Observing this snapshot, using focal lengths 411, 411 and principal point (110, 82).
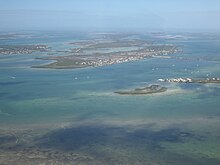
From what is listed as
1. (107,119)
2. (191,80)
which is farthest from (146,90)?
(107,119)

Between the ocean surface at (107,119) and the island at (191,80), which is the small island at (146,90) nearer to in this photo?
the ocean surface at (107,119)

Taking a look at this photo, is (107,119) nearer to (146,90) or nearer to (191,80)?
(146,90)

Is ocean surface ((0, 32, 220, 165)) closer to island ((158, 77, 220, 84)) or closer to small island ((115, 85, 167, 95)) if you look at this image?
small island ((115, 85, 167, 95))

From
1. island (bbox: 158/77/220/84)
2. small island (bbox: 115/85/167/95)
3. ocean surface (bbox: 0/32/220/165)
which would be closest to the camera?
ocean surface (bbox: 0/32/220/165)

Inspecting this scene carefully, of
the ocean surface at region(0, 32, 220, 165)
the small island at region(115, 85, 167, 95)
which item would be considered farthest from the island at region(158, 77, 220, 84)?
the small island at region(115, 85, 167, 95)

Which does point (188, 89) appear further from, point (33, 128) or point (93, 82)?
point (33, 128)

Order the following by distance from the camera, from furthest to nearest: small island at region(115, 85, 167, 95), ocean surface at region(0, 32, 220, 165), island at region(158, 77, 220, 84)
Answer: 1. island at region(158, 77, 220, 84)
2. small island at region(115, 85, 167, 95)
3. ocean surface at region(0, 32, 220, 165)

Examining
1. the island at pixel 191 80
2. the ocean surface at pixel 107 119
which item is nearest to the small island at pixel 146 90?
the ocean surface at pixel 107 119

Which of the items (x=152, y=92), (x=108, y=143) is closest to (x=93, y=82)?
(x=152, y=92)
